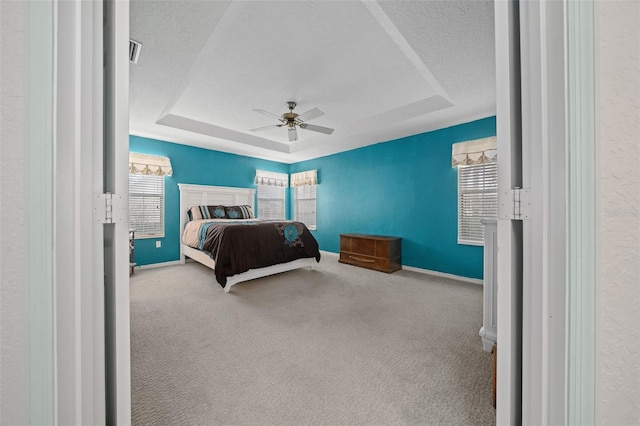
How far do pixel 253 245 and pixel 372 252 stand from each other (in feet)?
6.63

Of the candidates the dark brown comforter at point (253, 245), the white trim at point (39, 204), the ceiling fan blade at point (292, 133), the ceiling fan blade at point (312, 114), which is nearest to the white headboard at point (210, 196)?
the dark brown comforter at point (253, 245)

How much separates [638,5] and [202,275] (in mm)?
4337

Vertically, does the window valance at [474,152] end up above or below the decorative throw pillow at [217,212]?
above

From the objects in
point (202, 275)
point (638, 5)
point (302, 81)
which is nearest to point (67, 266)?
point (638, 5)

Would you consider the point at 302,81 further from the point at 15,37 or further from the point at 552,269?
the point at 552,269

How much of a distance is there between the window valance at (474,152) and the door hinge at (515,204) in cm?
306

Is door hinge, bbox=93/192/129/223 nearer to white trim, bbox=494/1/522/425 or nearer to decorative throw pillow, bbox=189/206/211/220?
white trim, bbox=494/1/522/425

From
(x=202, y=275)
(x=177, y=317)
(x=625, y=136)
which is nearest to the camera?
(x=625, y=136)

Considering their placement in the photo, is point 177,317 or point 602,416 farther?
point 177,317

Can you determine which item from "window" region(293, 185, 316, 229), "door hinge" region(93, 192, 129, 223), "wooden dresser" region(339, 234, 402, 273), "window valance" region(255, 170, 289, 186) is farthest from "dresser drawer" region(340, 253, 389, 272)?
"door hinge" region(93, 192, 129, 223)

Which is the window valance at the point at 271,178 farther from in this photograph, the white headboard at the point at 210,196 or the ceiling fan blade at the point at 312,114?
the ceiling fan blade at the point at 312,114

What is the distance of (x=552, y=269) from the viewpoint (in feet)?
1.91

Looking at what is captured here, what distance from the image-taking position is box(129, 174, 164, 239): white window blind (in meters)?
4.07

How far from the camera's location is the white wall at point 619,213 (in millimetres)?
502
